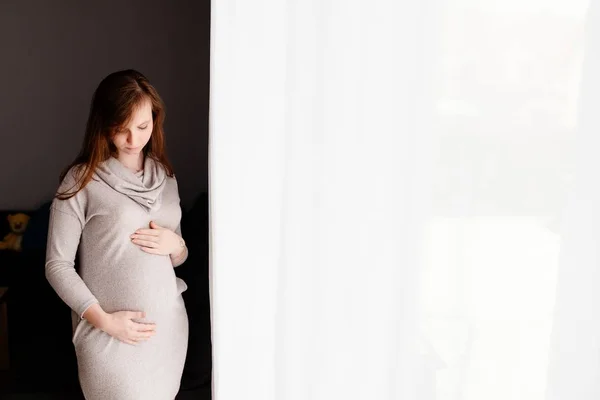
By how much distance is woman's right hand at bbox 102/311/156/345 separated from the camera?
136 cm

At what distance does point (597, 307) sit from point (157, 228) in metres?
0.91

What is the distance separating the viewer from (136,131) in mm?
1340

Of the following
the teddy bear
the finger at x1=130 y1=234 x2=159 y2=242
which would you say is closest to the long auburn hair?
the finger at x1=130 y1=234 x2=159 y2=242

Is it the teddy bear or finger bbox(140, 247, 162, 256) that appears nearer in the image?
finger bbox(140, 247, 162, 256)

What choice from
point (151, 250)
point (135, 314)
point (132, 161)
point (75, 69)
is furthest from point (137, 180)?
point (75, 69)

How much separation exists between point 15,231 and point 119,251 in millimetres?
2403

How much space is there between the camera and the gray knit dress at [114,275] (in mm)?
1338

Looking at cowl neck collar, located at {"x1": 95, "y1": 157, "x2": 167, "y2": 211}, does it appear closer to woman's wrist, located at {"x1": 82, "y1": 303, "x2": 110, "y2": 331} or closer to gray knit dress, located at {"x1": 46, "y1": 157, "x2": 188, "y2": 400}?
gray knit dress, located at {"x1": 46, "y1": 157, "x2": 188, "y2": 400}

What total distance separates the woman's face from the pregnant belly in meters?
0.23

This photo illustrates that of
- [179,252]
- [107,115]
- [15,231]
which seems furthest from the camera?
[15,231]

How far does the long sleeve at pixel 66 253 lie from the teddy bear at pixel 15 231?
234 cm

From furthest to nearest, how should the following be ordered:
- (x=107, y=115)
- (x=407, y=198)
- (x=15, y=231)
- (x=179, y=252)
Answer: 1. (x=15, y=231)
2. (x=179, y=252)
3. (x=107, y=115)
4. (x=407, y=198)

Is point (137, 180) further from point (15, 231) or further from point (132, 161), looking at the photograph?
point (15, 231)

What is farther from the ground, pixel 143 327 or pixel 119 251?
pixel 119 251
